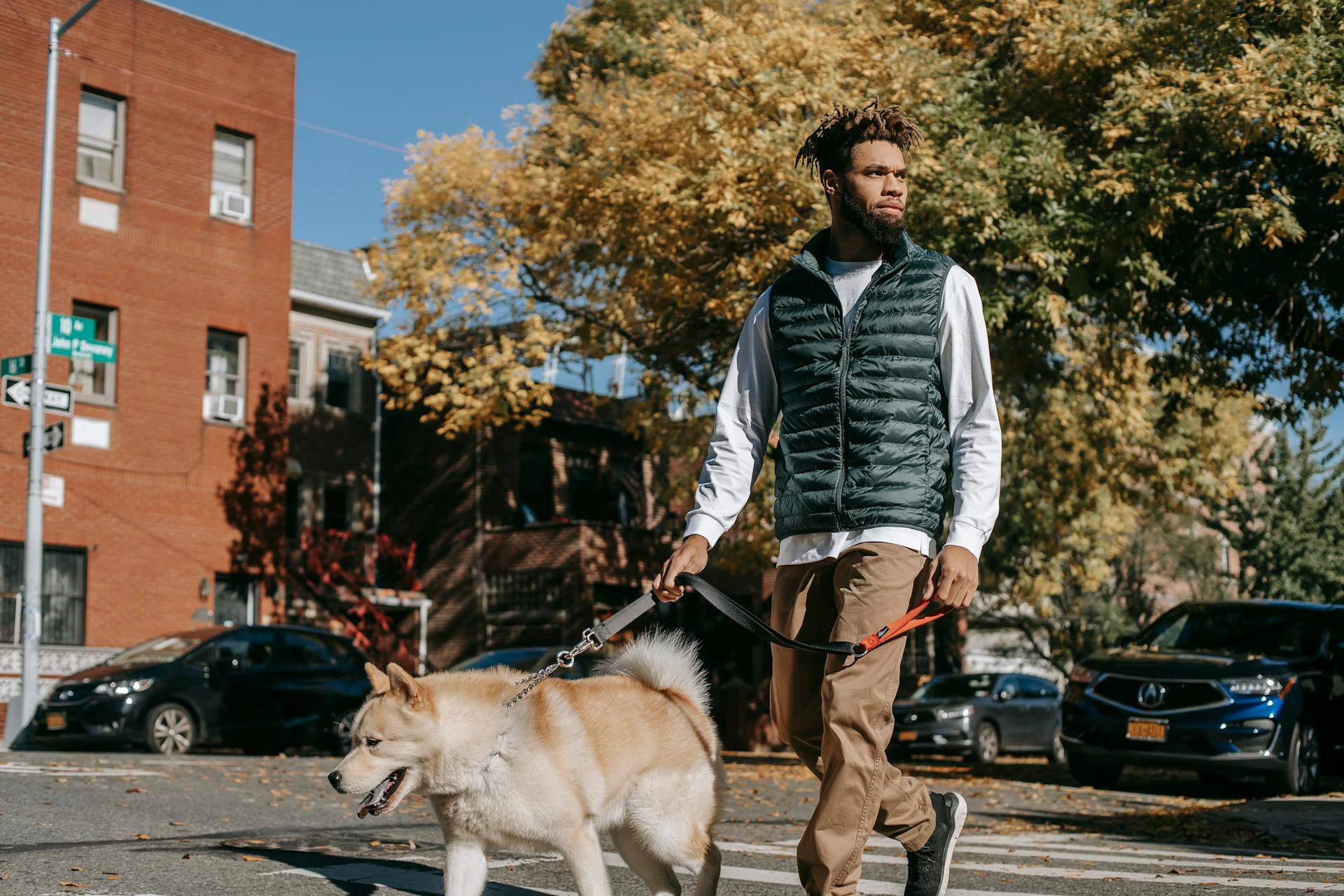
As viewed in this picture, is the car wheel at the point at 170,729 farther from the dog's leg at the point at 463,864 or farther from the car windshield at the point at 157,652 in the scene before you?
the dog's leg at the point at 463,864

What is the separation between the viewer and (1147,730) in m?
13.5

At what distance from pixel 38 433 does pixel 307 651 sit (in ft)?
17.5

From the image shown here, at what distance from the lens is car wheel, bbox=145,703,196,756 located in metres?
16.2

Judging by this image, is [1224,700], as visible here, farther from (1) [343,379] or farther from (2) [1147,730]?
(1) [343,379]

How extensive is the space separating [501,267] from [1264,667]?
12838 millimetres

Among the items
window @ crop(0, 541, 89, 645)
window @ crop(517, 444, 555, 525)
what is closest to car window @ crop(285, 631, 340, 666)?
window @ crop(0, 541, 89, 645)

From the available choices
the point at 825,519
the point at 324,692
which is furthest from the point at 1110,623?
the point at 825,519

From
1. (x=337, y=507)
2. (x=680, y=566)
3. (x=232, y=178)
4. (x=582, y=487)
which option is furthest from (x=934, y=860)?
(x=582, y=487)

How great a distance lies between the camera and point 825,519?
4.50m

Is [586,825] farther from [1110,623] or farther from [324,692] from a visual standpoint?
[1110,623]

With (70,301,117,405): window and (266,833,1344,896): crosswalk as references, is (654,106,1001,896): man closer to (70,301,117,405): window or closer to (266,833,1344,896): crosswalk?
(266,833,1344,896): crosswalk

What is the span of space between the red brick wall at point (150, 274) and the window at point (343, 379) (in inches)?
184

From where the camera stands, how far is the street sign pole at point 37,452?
19.0 m

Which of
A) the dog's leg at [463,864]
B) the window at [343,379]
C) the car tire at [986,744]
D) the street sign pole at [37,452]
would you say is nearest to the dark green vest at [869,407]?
the dog's leg at [463,864]
